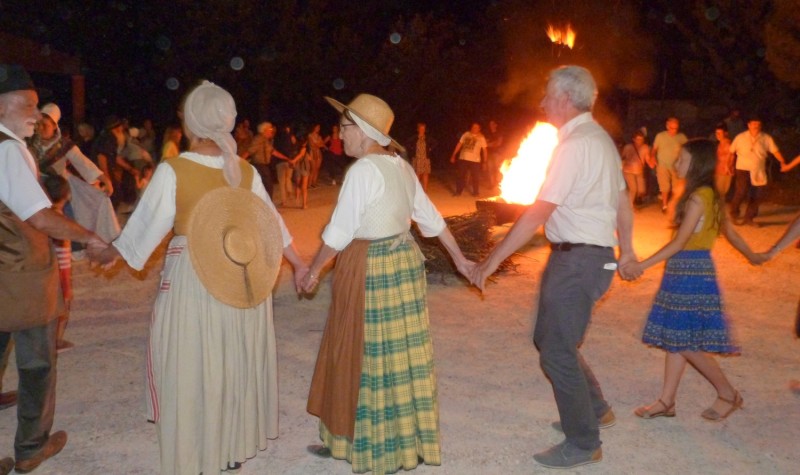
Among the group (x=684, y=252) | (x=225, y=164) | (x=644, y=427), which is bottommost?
(x=644, y=427)

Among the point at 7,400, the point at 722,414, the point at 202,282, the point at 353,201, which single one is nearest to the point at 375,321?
the point at 353,201

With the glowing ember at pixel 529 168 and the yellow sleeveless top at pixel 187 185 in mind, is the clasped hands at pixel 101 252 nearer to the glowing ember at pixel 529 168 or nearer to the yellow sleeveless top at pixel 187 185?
the yellow sleeveless top at pixel 187 185

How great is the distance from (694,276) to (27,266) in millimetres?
3672

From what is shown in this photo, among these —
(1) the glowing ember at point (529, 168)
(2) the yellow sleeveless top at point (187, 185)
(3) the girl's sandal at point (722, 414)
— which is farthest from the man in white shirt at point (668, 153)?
(2) the yellow sleeveless top at point (187, 185)

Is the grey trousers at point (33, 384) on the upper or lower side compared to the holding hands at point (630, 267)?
lower

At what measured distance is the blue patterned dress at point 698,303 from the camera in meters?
4.59

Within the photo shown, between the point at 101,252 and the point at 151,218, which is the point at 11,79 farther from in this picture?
the point at 151,218

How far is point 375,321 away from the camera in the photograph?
3797 mm

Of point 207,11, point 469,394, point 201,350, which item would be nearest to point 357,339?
point 201,350

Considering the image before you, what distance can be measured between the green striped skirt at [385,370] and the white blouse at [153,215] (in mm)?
885

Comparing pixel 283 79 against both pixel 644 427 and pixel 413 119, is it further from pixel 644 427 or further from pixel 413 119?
pixel 644 427

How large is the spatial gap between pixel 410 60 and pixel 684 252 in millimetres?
23424

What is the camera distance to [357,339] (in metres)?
3.84

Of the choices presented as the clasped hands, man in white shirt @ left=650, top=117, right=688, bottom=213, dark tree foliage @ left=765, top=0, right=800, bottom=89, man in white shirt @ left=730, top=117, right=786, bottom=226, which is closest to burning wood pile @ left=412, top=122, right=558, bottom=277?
man in white shirt @ left=650, top=117, right=688, bottom=213
